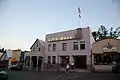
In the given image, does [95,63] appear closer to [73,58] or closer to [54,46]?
[73,58]

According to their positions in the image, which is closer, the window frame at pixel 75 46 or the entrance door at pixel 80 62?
the entrance door at pixel 80 62

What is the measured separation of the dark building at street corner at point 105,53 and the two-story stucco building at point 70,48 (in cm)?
105

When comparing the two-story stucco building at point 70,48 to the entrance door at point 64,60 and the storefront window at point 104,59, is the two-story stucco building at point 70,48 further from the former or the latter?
the storefront window at point 104,59

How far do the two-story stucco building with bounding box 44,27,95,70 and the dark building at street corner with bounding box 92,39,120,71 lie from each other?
105 cm

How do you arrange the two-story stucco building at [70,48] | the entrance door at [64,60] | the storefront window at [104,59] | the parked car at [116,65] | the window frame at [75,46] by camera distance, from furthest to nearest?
1. the entrance door at [64,60]
2. the window frame at [75,46]
3. the two-story stucco building at [70,48]
4. the storefront window at [104,59]
5. the parked car at [116,65]

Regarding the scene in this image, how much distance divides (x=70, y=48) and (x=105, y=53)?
259 inches

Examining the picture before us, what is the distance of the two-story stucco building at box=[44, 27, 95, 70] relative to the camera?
24.3 metres

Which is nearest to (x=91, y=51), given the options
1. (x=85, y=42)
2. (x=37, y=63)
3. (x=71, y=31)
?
(x=85, y=42)

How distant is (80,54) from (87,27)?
4.96m

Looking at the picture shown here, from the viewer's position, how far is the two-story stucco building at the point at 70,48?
24.3 m

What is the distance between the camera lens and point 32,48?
32.9 meters

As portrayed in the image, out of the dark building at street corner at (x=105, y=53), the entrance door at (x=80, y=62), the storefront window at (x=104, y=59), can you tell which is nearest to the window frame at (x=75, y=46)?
the entrance door at (x=80, y=62)

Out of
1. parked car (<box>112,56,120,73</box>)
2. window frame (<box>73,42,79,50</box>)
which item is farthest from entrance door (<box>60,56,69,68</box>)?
parked car (<box>112,56,120,73</box>)

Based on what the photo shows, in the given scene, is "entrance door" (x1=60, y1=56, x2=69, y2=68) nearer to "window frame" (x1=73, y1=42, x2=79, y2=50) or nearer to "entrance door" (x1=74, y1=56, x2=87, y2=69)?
"entrance door" (x1=74, y1=56, x2=87, y2=69)
